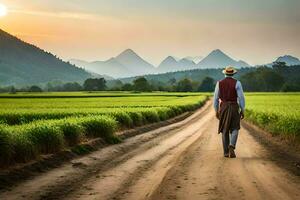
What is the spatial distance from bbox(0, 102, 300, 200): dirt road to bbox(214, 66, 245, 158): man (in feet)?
2.25

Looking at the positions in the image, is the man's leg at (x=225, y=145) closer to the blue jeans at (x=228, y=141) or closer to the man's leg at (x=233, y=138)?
the blue jeans at (x=228, y=141)

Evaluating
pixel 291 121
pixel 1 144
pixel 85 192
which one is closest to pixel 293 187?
pixel 85 192

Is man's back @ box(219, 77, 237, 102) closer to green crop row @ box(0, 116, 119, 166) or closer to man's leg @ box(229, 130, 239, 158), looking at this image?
man's leg @ box(229, 130, 239, 158)

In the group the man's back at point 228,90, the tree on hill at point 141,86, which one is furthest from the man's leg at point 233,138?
the tree on hill at point 141,86

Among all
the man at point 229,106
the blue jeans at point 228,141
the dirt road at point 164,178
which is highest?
the man at point 229,106

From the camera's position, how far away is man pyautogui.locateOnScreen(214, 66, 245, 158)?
14.7 metres

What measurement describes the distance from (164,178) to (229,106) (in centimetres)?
515

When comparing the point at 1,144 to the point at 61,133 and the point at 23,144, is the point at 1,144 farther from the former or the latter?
the point at 61,133

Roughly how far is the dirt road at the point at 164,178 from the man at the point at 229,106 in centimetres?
69

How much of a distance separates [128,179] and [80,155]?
16.1ft

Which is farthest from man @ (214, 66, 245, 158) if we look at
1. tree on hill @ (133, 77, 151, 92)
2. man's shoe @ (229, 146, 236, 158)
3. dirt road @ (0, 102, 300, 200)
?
tree on hill @ (133, 77, 151, 92)

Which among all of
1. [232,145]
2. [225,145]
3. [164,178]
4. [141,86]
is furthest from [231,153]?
[141,86]

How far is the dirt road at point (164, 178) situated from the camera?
8.73 m

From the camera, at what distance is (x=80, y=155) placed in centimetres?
1500
